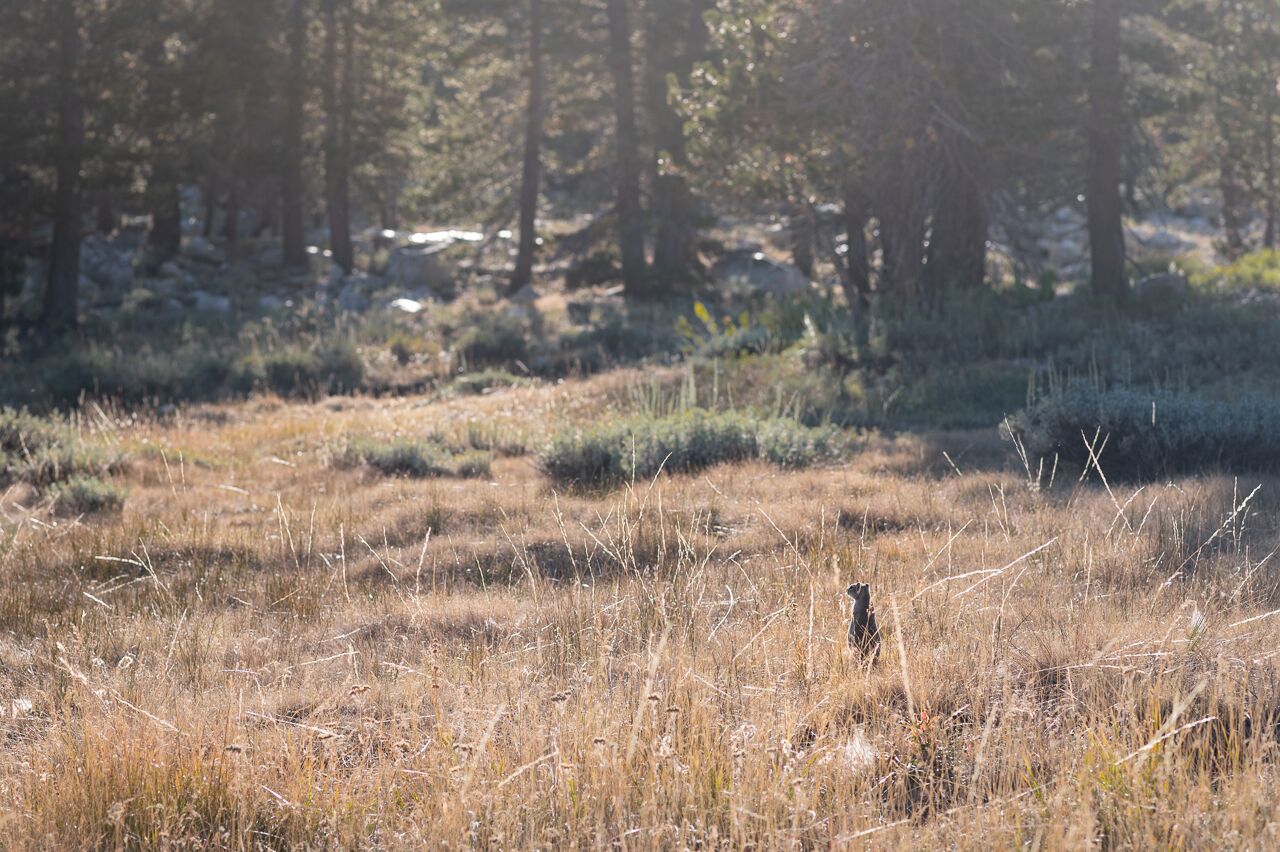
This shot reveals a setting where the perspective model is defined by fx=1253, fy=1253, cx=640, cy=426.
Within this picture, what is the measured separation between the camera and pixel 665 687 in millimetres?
4039

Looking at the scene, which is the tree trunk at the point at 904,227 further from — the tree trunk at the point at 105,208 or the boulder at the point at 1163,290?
the tree trunk at the point at 105,208

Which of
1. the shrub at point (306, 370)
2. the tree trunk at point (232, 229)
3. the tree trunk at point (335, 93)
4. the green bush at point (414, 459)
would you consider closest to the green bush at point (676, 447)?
the green bush at point (414, 459)

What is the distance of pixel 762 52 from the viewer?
50.2 ft

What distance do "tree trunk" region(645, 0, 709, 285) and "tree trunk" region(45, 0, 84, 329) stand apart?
1065 cm

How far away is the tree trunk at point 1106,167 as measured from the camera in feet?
50.5

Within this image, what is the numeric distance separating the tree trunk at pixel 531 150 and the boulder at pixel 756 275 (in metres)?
4.39

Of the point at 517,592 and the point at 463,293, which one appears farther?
the point at 463,293

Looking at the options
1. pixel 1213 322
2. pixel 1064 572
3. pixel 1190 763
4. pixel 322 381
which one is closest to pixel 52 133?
pixel 322 381

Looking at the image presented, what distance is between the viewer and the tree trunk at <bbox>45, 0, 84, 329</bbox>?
19219 mm

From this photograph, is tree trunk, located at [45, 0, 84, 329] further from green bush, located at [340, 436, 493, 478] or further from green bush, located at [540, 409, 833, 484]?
green bush, located at [540, 409, 833, 484]

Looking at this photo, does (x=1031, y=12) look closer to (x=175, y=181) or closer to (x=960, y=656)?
(x=960, y=656)

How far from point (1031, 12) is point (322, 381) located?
9.87 meters

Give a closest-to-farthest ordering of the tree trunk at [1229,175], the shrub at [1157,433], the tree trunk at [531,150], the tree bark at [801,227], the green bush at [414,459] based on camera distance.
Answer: the shrub at [1157,433], the green bush at [414,459], the tree bark at [801,227], the tree trunk at [531,150], the tree trunk at [1229,175]

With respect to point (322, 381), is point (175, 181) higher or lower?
higher
